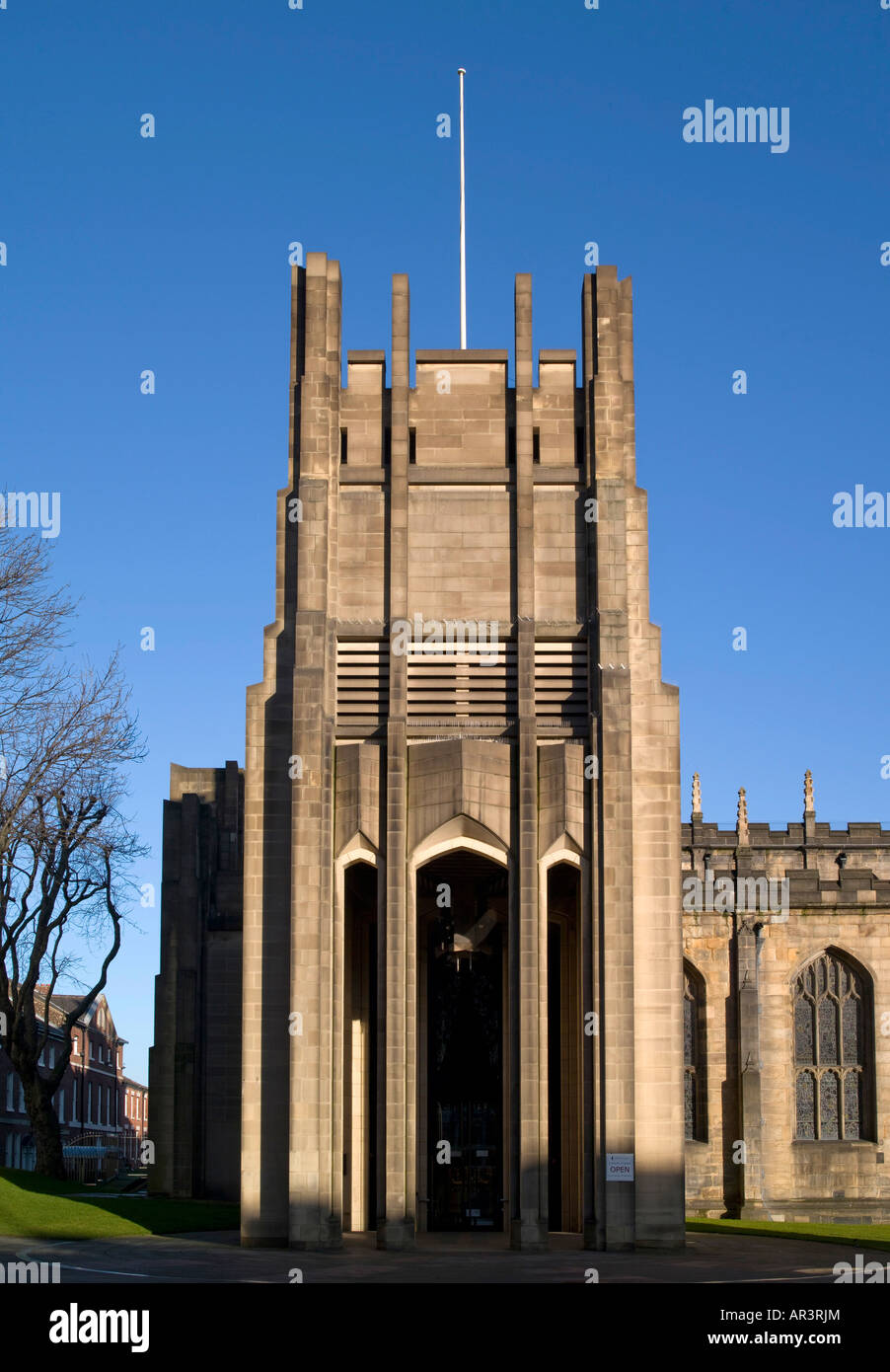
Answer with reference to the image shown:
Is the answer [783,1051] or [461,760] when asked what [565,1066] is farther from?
[783,1051]

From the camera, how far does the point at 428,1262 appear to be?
2634cm

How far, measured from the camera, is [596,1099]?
29.9 meters

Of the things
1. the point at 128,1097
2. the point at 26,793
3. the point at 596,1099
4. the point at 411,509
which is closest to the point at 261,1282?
the point at 596,1099

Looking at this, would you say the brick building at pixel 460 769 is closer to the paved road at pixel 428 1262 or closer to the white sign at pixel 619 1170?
the white sign at pixel 619 1170

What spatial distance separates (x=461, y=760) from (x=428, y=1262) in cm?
919

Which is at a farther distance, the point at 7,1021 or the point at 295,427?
the point at 7,1021

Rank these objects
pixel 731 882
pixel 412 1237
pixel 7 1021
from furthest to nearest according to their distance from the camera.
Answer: pixel 731 882 → pixel 7 1021 → pixel 412 1237

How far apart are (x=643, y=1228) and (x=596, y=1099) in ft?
8.49

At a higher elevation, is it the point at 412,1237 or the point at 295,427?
the point at 295,427

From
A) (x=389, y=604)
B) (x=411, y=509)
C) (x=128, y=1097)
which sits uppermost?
(x=411, y=509)

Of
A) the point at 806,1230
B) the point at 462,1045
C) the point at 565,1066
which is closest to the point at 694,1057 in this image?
the point at 806,1230

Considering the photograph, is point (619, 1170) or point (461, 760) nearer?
point (619, 1170)

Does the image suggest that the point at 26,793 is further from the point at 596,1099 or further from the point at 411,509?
the point at 596,1099

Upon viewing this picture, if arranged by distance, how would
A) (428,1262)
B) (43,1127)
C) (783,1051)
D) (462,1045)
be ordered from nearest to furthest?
(428,1262), (462,1045), (43,1127), (783,1051)
